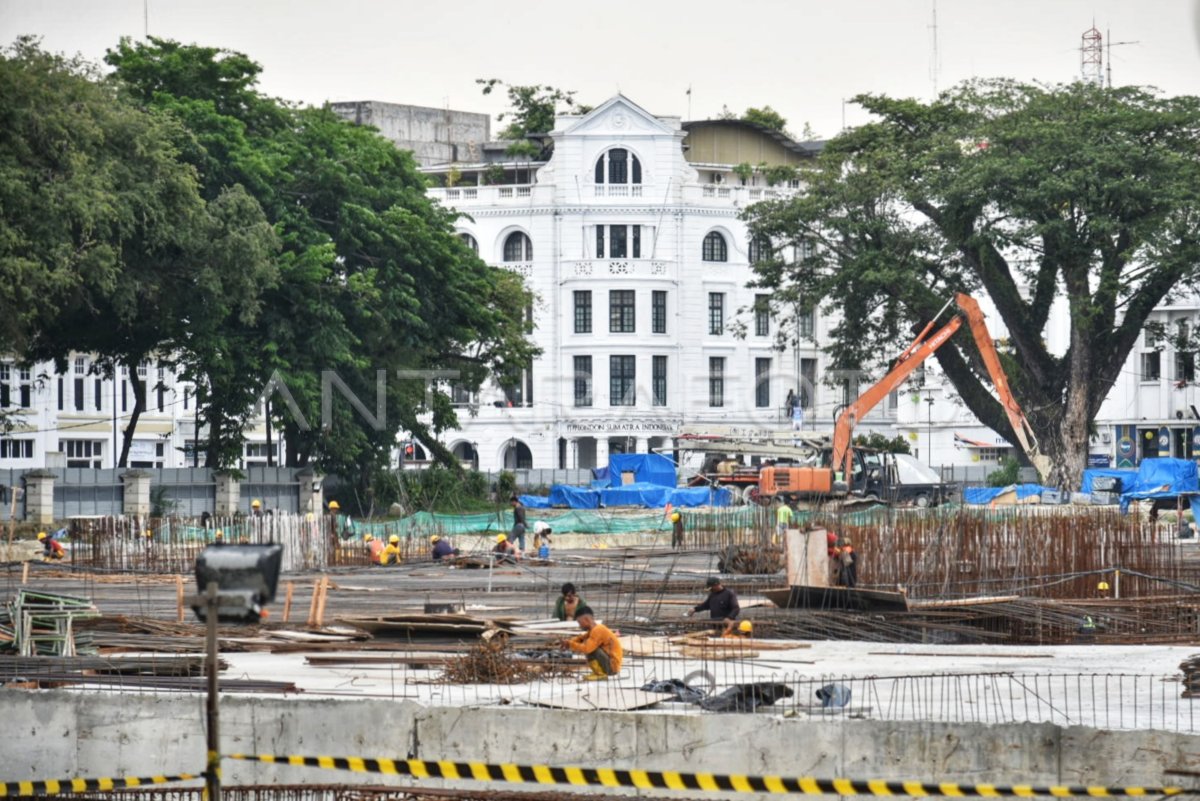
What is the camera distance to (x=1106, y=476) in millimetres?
60312

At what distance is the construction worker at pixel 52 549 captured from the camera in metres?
40.1

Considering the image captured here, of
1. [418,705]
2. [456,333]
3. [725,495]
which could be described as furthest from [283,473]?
[418,705]

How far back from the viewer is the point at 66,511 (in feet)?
167

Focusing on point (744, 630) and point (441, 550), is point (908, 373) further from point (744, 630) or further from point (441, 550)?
point (744, 630)

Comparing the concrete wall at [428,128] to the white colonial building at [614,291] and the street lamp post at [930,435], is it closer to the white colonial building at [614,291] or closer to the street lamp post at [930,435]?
the white colonial building at [614,291]

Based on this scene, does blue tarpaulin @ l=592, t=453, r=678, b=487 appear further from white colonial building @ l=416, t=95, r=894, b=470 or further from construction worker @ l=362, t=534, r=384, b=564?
construction worker @ l=362, t=534, r=384, b=564

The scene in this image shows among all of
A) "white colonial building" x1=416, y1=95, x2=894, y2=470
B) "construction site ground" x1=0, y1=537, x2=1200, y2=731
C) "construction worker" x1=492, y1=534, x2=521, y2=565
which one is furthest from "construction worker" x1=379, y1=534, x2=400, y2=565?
"white colonial building" x1=416, y1=95, x2=894, y2=470

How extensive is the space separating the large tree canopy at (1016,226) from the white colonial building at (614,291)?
1433 centimetres

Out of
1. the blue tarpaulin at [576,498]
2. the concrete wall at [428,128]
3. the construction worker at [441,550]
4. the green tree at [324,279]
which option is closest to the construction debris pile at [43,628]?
the construction worker at [441,550]

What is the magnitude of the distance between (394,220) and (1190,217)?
75.4 ft

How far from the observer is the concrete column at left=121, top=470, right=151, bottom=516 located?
Answer: 51656 millimetres

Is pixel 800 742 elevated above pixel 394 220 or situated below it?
below

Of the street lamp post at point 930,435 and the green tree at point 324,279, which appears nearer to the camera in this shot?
the green tree at point 324,279

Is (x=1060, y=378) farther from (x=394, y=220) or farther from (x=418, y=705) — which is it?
(x=418, y=705)
